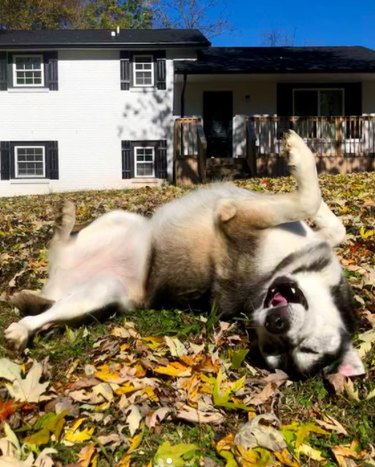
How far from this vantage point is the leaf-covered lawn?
251 cm

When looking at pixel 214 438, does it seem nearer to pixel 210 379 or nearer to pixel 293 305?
pixel 210 379

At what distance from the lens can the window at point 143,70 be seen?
81.6 ft

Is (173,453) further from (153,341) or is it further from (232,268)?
(232,268)

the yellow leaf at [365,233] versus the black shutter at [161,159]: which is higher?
the black shutter at [161,159]

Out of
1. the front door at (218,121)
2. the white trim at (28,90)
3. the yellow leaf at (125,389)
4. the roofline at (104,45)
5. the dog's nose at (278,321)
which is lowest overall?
the yellow leaf at (125,389)

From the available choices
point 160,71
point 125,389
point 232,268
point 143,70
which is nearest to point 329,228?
point 232,268

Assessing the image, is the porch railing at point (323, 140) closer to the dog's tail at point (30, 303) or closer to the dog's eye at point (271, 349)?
the dog's tail at point (30, 303)

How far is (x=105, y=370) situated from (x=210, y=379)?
641 mm

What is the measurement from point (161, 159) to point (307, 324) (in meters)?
22.2

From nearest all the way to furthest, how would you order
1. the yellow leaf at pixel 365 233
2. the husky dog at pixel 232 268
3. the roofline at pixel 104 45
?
the husky dog at pixel 232 268
the yellow leaf at pixel 365 233
the roofline at pixel 104 45

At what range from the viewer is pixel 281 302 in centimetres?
339

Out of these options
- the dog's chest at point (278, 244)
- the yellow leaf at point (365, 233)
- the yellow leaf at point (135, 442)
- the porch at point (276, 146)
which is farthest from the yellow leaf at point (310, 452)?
the porch at point (276, 146)

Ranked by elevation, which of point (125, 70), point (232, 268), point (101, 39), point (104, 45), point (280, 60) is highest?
point (101, 39)

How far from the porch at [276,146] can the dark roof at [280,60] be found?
6.84 feet
